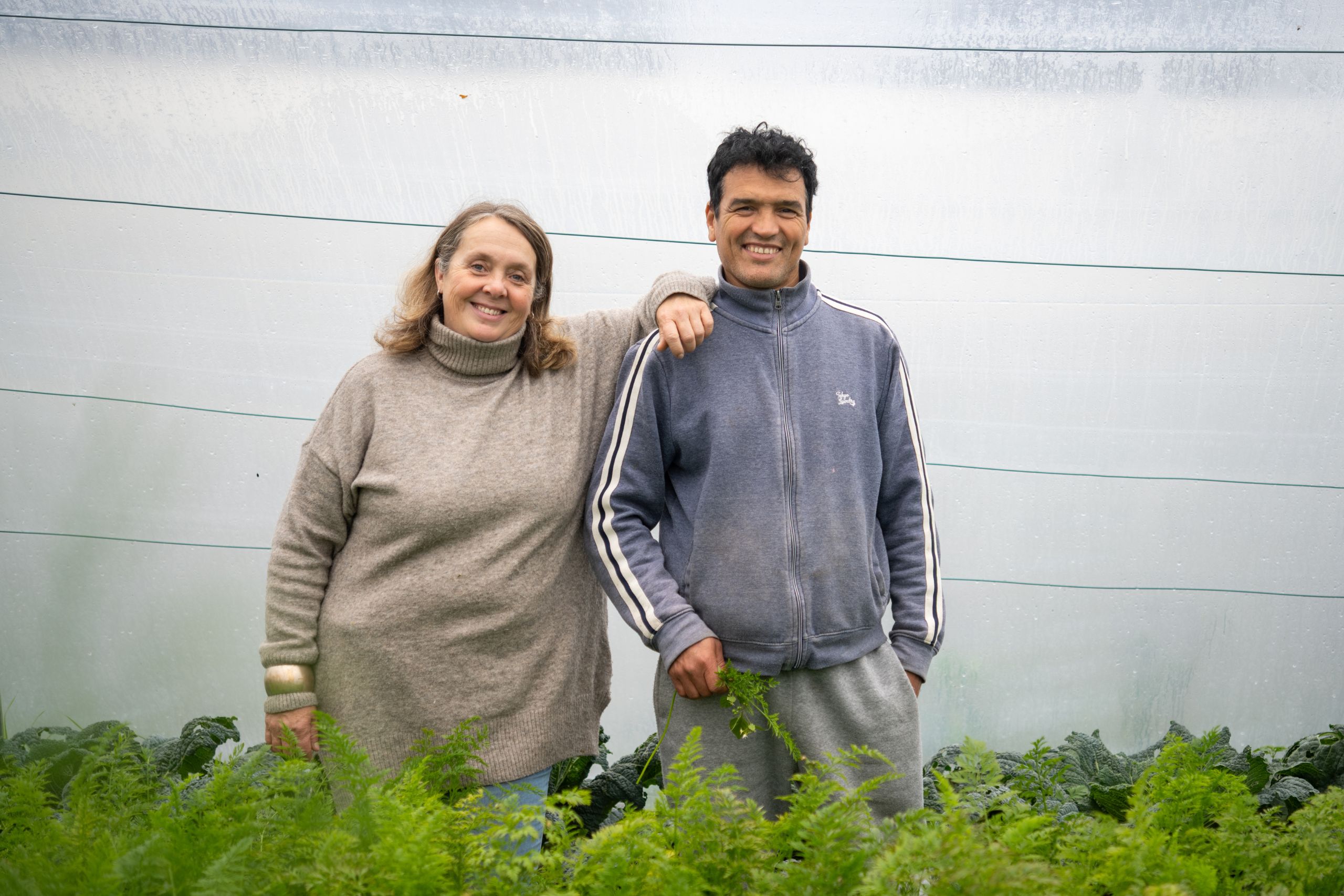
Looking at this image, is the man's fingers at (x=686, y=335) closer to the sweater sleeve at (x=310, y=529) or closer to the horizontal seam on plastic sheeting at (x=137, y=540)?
the sweater sleeve at (x=310, y=529)

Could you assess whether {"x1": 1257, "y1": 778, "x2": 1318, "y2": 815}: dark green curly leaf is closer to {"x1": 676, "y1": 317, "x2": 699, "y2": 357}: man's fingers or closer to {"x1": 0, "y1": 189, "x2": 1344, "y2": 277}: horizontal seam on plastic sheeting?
{"x1": 0, "y1": 189, "x2": 1344, "y2": 277}: horizontal seam on plastic sheeting

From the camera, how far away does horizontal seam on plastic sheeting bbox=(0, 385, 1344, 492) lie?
340 centimetres

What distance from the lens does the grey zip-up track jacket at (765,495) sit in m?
2.02

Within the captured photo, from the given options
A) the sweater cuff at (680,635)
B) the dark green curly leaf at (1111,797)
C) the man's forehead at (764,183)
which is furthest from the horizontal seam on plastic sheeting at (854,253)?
the sweater cuff at (680,635)

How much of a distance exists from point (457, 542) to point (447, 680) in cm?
28

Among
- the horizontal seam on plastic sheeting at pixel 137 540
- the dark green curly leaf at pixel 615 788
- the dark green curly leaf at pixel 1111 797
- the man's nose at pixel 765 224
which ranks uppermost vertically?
the man's nose at pixel 765 224

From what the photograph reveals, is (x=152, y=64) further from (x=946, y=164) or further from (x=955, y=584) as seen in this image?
(x=955, y=584)

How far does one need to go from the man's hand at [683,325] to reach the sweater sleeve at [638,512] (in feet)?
0.19

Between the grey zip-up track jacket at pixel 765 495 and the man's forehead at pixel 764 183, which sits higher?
the man's forehead at pixel 764 183

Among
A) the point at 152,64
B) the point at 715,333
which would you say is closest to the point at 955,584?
the point at 715,333

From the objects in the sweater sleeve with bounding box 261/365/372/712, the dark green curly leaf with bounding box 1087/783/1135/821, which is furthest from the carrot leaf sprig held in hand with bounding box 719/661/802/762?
the dark green curly leaf with bounding box 1087/783/1135/821

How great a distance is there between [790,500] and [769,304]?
16.7 inches

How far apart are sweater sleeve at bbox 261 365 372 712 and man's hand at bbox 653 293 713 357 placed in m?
0.64

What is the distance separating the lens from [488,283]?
84.6 inches
